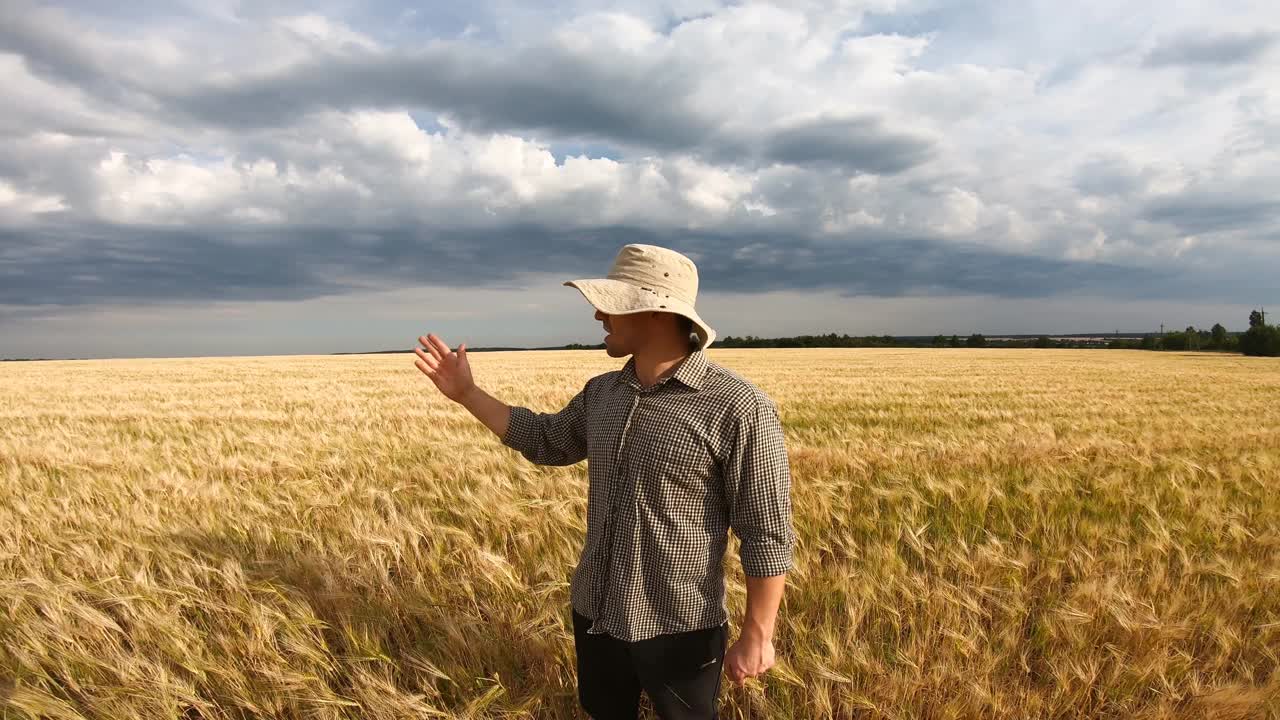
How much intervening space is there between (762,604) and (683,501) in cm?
31

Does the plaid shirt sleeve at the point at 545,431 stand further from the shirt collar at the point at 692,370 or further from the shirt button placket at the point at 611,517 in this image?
the shirt collar at the point at 692,370

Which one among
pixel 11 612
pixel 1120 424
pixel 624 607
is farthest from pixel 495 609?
pixel 1120 424

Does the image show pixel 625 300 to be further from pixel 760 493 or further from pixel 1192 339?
pixel 1192 339

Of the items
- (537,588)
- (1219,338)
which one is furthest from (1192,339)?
(537,588)

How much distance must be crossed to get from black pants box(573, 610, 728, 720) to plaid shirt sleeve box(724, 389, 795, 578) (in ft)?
0.97

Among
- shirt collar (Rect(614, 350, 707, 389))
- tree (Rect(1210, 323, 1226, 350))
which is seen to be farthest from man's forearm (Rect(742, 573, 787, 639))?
tree (Rect(1210, 323, 1226, 350))

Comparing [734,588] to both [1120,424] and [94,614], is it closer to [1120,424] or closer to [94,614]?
[94,614]

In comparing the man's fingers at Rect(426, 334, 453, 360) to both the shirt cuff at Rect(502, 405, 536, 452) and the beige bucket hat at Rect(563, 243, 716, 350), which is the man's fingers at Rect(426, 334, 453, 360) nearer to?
the shirt cuff at Rect(502, 405, 536, 452)

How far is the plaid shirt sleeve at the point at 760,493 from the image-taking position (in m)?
Answer: 1.61

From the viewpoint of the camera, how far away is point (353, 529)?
3.35 meters

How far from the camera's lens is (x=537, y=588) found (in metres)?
2.79

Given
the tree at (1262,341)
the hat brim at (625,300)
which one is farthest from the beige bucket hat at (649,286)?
the tree at (1262,341)

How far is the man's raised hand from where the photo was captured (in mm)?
2100

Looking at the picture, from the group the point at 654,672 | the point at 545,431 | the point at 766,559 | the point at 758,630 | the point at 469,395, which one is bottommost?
the point at 654,672
